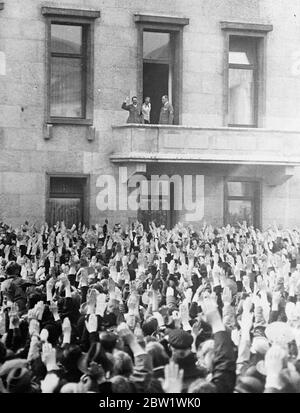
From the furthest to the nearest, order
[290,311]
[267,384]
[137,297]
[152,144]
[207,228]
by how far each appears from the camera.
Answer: [152,144] < [207,228] < [137,297] < [290,311] < [267,384]

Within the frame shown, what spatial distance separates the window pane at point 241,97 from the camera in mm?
22797

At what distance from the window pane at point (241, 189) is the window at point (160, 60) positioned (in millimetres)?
1995

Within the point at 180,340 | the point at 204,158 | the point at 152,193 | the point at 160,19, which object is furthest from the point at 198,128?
the point at 180,340

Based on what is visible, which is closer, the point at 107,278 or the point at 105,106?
the point at 107,278

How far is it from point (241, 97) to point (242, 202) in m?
2.80

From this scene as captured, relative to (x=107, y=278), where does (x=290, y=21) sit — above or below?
above

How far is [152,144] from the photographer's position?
70.7 ft

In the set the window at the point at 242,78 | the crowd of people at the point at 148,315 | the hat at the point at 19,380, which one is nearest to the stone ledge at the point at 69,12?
the window at the point at 242,78

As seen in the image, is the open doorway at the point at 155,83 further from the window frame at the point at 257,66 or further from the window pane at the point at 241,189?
the window pane at the point at 241,189

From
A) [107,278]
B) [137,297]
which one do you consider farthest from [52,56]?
[137,297]

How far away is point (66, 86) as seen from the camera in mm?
21953

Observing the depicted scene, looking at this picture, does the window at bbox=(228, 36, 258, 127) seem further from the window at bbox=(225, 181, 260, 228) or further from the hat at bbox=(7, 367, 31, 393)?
the hat at bbox=(7, 367, 31, 393)

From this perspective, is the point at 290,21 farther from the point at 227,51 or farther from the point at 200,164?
the point at 200,164

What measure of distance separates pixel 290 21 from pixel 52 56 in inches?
222
